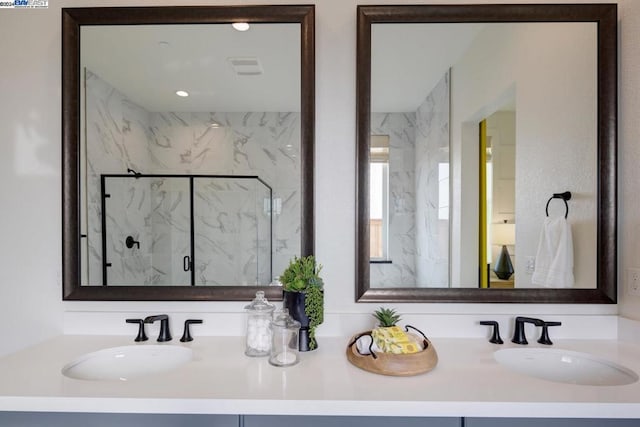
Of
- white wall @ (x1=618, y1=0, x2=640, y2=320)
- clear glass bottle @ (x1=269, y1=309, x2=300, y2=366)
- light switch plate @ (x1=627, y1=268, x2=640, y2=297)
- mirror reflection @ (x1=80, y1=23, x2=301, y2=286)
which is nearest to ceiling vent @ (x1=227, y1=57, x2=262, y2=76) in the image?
mirror reflection @ (x1=80, y1=23, x2=301, y2=286)

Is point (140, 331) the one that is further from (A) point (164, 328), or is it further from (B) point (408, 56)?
(B) point (408, 56)

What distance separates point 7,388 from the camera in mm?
949

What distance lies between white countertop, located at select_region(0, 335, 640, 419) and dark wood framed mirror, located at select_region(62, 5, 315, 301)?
0.40 m

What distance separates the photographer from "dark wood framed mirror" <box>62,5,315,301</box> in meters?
1.40

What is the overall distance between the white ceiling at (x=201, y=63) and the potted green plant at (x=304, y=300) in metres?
0.67

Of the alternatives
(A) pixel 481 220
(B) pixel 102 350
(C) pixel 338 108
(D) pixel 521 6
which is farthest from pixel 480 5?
(B) pixel 102 350

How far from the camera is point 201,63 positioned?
1422 millimetres

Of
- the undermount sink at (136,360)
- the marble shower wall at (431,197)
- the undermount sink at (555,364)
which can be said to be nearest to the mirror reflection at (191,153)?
the undermount sink at (136,360)

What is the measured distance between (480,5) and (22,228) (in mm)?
2105

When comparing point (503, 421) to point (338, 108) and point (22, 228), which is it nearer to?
point (338, 108)

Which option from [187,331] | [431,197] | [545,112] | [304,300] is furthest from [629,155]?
[187,331]

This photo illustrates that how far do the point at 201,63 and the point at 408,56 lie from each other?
0.86 m

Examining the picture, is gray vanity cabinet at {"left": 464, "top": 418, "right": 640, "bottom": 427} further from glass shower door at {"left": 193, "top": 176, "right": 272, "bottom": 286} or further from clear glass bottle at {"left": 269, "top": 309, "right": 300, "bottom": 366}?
glass shower door at {"left": 193, "top": 176, "right": 272, "bottom": 286}

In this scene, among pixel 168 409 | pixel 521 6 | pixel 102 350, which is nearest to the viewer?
pixel 168 409
